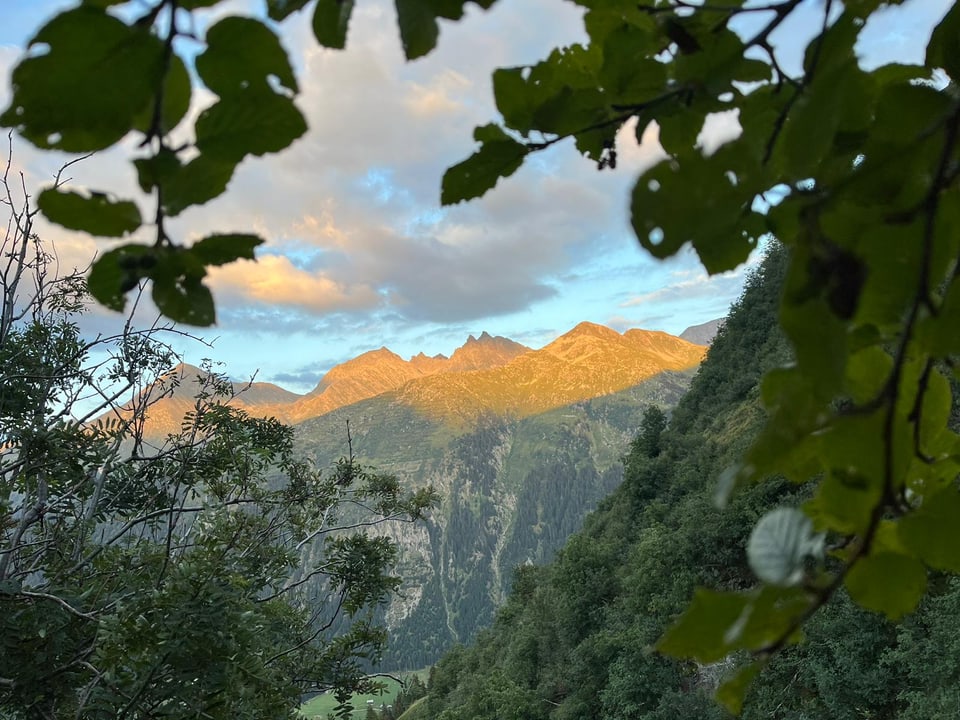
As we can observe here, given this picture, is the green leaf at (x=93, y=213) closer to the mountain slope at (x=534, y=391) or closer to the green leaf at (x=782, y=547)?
the green leaf at (x=782, y=547)

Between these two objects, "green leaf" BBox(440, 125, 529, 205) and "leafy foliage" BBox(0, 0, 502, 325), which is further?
"green leaf" BBox(440, 125, 529, 205)

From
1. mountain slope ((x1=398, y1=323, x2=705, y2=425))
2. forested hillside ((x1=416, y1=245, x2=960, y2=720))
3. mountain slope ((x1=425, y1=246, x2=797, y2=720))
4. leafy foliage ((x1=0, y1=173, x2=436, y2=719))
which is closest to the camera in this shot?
leafy foliage ((x1=0, y1=173, x2=436, y2=719))

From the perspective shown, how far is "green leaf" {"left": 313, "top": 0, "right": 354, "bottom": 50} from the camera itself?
68cm

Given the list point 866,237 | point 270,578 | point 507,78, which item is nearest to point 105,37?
point 507,78

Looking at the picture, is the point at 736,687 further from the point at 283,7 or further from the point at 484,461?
the point at 484,461

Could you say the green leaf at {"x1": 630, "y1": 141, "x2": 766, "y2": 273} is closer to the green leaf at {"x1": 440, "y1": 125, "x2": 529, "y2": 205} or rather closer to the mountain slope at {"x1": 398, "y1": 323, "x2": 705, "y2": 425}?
the green leaf at {"x1": 440, "y1": 125, "x2": 529, "y2": 205}

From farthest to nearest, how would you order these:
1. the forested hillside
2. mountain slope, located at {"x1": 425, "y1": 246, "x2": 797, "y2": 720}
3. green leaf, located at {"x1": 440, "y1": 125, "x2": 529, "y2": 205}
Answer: mountain slope, located at {"x1": 425, "y1": 246, "x2": 797, "y2": 720}, the forested hillside, green leaf, located at {"x1": 440, "y1": 125, "x2": 529, "y2": 205}

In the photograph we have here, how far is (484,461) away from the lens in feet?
546

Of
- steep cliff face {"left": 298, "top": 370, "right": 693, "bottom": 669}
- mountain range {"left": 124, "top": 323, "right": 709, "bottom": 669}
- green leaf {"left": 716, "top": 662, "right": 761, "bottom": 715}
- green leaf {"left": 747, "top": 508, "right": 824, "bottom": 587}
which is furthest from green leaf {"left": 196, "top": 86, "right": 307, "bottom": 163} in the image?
steep cliff face {"left": 298, "top": 370, "right": 693, "bottom": 669}

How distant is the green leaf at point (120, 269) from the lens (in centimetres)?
59

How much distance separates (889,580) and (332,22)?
87 cm

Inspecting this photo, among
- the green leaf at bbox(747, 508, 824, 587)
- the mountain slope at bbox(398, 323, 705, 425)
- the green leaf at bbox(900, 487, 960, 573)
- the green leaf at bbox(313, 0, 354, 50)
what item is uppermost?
the mountain slope at bbox(398, 323, 705, 425)

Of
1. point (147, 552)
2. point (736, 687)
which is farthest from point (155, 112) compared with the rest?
point (147, 552)

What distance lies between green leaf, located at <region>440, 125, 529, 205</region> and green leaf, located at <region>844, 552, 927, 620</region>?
0.67 meters
